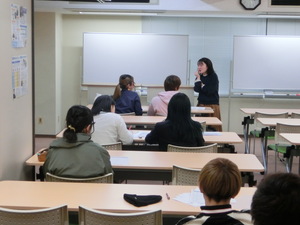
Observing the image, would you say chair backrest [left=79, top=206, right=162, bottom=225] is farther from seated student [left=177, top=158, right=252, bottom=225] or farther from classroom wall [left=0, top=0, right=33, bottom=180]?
classroom wall [left=0, top=0, right=33, bottom=180]

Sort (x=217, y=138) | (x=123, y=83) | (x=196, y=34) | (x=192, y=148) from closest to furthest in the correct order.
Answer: (x=192, y=148) < (x=217, y=138) < (x=123, y=83) < (x=196, y=34)

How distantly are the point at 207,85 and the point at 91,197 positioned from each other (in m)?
5.08

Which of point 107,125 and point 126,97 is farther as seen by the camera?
point 126,97

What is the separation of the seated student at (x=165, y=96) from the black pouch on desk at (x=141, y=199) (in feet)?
11.9

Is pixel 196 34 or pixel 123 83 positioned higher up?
pixel 196 34

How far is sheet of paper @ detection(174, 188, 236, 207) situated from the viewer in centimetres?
302

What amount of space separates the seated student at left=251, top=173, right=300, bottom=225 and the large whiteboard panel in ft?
26.4

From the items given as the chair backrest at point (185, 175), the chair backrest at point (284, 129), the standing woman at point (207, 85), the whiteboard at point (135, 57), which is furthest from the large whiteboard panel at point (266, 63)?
the chair backrest at point (185, 175)


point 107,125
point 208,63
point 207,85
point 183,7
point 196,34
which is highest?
point 183,7

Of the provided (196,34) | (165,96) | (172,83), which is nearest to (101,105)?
(165,96)

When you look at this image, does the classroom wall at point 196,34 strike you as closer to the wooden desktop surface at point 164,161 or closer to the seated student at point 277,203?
the wooden desktop surface at point 164,161

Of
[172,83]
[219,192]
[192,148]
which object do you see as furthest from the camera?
[172,83]

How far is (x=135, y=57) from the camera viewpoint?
366 inches

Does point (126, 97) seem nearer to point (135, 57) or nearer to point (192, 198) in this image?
point (135, 57)
